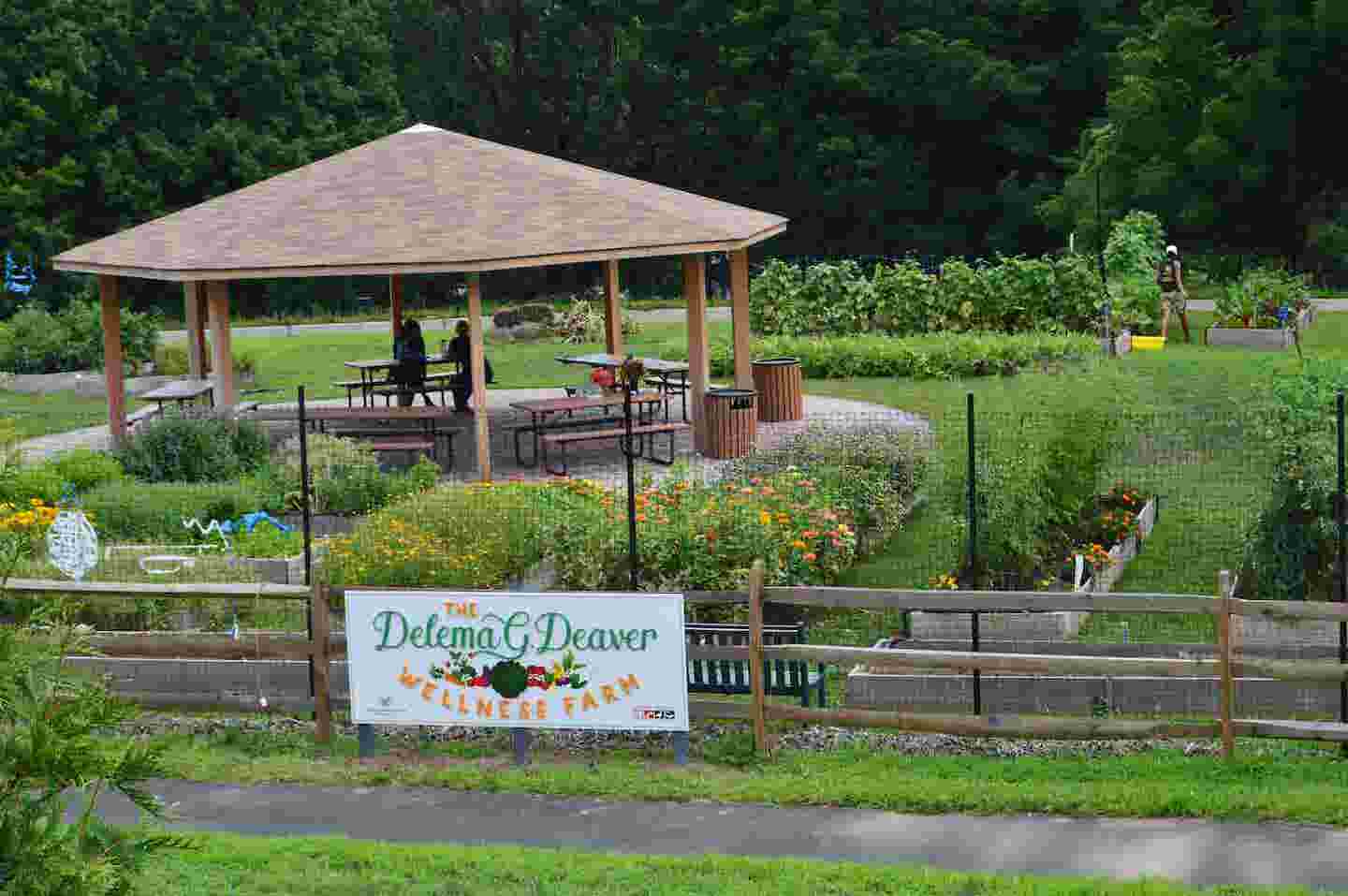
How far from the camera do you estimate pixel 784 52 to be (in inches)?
2078

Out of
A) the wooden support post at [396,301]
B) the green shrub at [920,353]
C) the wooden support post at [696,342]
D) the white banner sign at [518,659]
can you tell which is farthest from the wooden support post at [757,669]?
the wooden support post at [396,301]

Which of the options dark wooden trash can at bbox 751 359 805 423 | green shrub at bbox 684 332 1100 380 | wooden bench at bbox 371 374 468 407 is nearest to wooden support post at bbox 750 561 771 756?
wooden bench at bbox 371 374 468 407

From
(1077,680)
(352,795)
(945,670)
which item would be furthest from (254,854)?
(1077,680)

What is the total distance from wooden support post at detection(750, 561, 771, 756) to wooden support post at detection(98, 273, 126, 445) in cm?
1216

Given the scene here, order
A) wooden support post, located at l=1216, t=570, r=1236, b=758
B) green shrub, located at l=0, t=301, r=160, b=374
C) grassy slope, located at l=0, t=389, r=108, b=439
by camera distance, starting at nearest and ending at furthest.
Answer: wooden support post, located at l=1216, t=570, r=1236, b=758, grassy slope, located at l=0, t=389, r=108, b=439, green shrub, located at l=0, t=301, r=160, b=374

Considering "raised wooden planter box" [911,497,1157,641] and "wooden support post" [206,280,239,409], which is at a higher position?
"wooden support post" [206,280,239,409]

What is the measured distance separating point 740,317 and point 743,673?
38.4 feet

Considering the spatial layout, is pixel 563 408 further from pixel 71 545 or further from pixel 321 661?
pixel 321 661

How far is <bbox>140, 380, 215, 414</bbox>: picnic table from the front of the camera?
23.5 m

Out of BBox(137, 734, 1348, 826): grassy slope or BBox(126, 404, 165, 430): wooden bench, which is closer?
BBox(137, 734, 1348, 826): grassy slope

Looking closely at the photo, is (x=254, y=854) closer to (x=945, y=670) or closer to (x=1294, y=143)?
(x=945, y=670)

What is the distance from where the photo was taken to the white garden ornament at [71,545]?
1440 cm

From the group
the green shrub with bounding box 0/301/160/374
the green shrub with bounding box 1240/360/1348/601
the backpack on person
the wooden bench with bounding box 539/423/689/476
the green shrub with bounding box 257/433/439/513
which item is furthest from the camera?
the green shrub with bounding box 0/301/160/374

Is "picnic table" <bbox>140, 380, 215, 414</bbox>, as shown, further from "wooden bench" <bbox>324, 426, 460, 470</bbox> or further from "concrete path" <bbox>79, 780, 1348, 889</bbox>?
"concrete path" <bbox>79, 780, 1348, 889</bbox>
